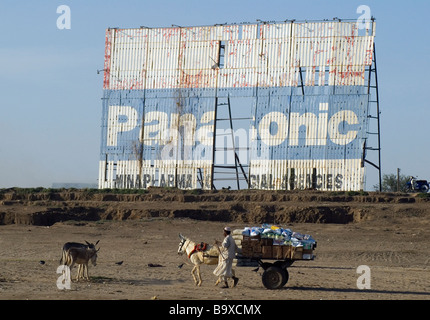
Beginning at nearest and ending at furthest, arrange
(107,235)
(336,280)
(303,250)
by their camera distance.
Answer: (303,250) < (336,280) < (107,235)

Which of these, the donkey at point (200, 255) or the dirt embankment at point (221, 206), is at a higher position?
the dirt embankment at point (221, 206)

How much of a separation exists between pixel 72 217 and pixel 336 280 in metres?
21.1

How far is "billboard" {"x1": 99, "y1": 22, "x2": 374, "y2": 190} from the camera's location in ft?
143

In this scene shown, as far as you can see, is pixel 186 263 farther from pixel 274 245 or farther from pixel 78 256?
pixel 274 245

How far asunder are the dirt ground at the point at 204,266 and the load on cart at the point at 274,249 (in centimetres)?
37

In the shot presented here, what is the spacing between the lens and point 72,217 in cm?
3947

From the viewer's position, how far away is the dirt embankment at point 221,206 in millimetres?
38906

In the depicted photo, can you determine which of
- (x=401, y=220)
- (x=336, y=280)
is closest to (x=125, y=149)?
(x=401, y=220)

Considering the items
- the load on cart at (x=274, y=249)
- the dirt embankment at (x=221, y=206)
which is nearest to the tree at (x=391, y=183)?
the dirt embankment at (x=221, y=206)

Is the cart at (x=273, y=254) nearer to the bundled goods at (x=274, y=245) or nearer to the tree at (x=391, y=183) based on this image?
the bundled goods at (x=274, y=245)

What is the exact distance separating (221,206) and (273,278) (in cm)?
2206

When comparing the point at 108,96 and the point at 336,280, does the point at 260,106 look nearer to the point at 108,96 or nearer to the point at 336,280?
the point at 108,96

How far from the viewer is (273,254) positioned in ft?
60.3

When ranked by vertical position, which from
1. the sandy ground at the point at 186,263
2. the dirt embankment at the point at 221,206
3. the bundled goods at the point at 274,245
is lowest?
the sandy ground at the point at 186,263
